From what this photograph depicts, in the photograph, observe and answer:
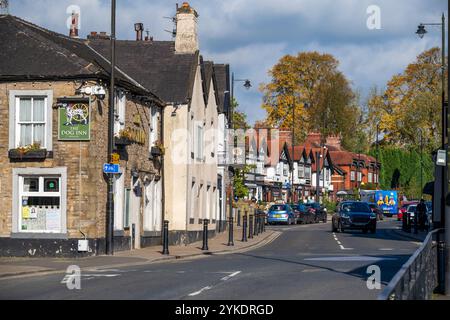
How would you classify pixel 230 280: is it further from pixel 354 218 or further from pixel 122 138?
pixel 354 218

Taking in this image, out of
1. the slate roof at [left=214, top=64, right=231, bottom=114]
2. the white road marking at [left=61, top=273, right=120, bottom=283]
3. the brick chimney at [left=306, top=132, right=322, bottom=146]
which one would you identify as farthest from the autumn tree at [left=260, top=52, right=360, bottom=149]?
the white road marking at [left=61, top=273, right=120, bottom=283]

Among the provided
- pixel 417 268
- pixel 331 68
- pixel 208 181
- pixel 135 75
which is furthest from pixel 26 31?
pixel 331 68


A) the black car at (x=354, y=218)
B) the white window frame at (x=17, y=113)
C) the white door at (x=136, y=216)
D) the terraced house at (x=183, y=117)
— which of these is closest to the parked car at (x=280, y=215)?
the black car at (x=354, y=218)

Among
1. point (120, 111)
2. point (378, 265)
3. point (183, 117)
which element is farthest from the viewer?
point (183, 117)

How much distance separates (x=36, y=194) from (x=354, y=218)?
86.1ft

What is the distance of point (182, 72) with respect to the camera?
131 feet

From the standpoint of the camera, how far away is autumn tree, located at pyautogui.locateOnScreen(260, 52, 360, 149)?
10038 cm

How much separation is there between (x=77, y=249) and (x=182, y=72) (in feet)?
46.0

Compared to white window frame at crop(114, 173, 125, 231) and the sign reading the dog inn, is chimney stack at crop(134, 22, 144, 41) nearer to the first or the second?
white window frame at crop(114, 173, 125, 231)

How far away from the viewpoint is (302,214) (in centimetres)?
7188

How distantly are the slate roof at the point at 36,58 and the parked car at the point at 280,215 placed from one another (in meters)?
37.6

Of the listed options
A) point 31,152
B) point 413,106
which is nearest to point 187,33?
point 31,152

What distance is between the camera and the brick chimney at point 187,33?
136 ft

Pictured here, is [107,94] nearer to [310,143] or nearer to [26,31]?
[26,31]
